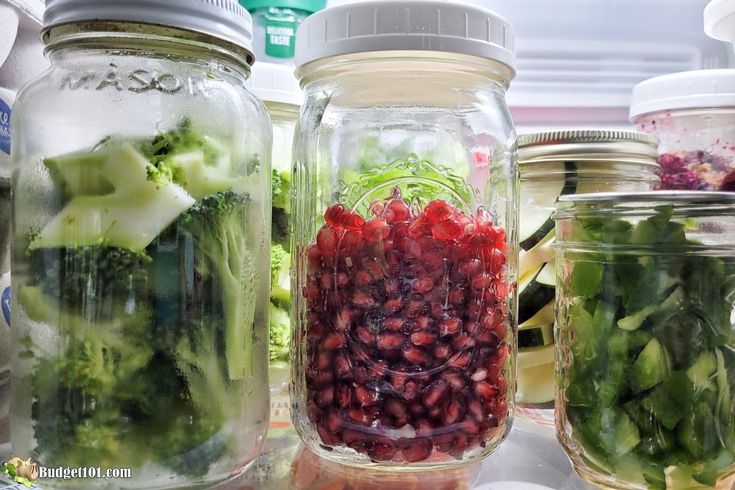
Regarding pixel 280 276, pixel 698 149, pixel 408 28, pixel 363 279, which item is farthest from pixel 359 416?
pixel 698 149

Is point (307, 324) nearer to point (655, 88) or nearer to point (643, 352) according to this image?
point (643, 352)

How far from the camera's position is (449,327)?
578 millimetres

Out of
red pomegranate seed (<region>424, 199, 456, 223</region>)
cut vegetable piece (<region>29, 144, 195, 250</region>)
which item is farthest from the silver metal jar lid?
cut vegetable piece (<region>29, 144, 195, 250</region>)

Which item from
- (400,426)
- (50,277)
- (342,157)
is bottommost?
(400,426)

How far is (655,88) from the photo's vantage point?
3.10ft

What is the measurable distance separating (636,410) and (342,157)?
0.36 m

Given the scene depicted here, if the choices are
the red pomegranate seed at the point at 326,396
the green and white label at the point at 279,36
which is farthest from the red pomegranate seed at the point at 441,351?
the green and white label at the point at 279,36

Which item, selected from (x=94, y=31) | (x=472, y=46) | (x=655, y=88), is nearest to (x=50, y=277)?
(x=94, y=31)

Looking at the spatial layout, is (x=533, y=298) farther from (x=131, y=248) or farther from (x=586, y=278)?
(x=131, y=248)

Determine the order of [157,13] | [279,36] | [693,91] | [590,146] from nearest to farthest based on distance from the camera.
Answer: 1. [157,13]
2. [590,146]
3. [693,91]
4. [279,36]

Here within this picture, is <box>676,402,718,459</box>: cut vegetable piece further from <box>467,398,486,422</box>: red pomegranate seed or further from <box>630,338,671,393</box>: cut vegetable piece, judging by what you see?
<box>467,398,486,422</box>: red pomegranate seed

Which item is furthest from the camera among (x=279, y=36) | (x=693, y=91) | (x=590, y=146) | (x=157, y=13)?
(x=279, y=36)

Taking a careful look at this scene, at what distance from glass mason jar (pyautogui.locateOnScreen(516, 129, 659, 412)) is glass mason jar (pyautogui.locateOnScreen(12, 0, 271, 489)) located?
362 millimetres

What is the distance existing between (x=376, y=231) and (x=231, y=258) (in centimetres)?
13
